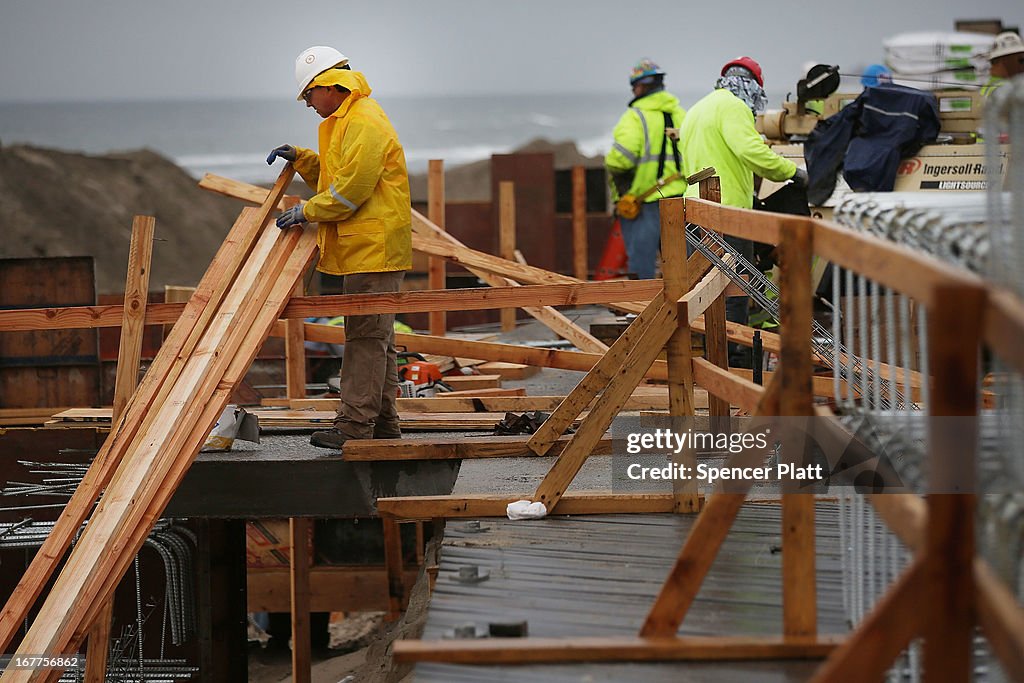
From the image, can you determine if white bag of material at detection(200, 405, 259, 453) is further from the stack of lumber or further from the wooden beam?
the wooden beam

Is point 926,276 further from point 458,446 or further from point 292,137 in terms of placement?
point 292,137

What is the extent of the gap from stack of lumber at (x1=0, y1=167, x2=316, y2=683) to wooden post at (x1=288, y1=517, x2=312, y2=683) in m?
2.71

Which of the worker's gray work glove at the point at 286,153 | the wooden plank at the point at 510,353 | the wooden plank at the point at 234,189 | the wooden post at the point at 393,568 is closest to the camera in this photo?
the worker's gray work glove at the point at 286,153

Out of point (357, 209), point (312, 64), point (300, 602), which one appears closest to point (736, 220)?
point (357, 209)

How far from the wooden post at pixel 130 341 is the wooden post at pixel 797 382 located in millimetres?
4131

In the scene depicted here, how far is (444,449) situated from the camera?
6.64 metres

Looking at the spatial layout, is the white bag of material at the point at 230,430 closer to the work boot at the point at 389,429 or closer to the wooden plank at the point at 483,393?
the work boot at the point at 389,429

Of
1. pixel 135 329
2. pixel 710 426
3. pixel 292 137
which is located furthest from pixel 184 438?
pixel 292 137

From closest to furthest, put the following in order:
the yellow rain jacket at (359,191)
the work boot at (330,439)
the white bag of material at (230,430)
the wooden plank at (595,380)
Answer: the wooden plank at (595,380) → the yellow rain jacket at (359,191) → the work boot at (330,439) → the white bag of material at (230,430)

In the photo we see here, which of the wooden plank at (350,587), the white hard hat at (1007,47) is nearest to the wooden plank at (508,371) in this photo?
the wooden plank at (350,587)

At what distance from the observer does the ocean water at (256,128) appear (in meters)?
69.3

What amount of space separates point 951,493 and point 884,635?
37 cm

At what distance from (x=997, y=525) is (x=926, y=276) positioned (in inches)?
21.7

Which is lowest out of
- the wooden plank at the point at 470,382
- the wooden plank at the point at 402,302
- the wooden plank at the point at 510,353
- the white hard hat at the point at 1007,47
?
the wooden plank at the point at 470,382
